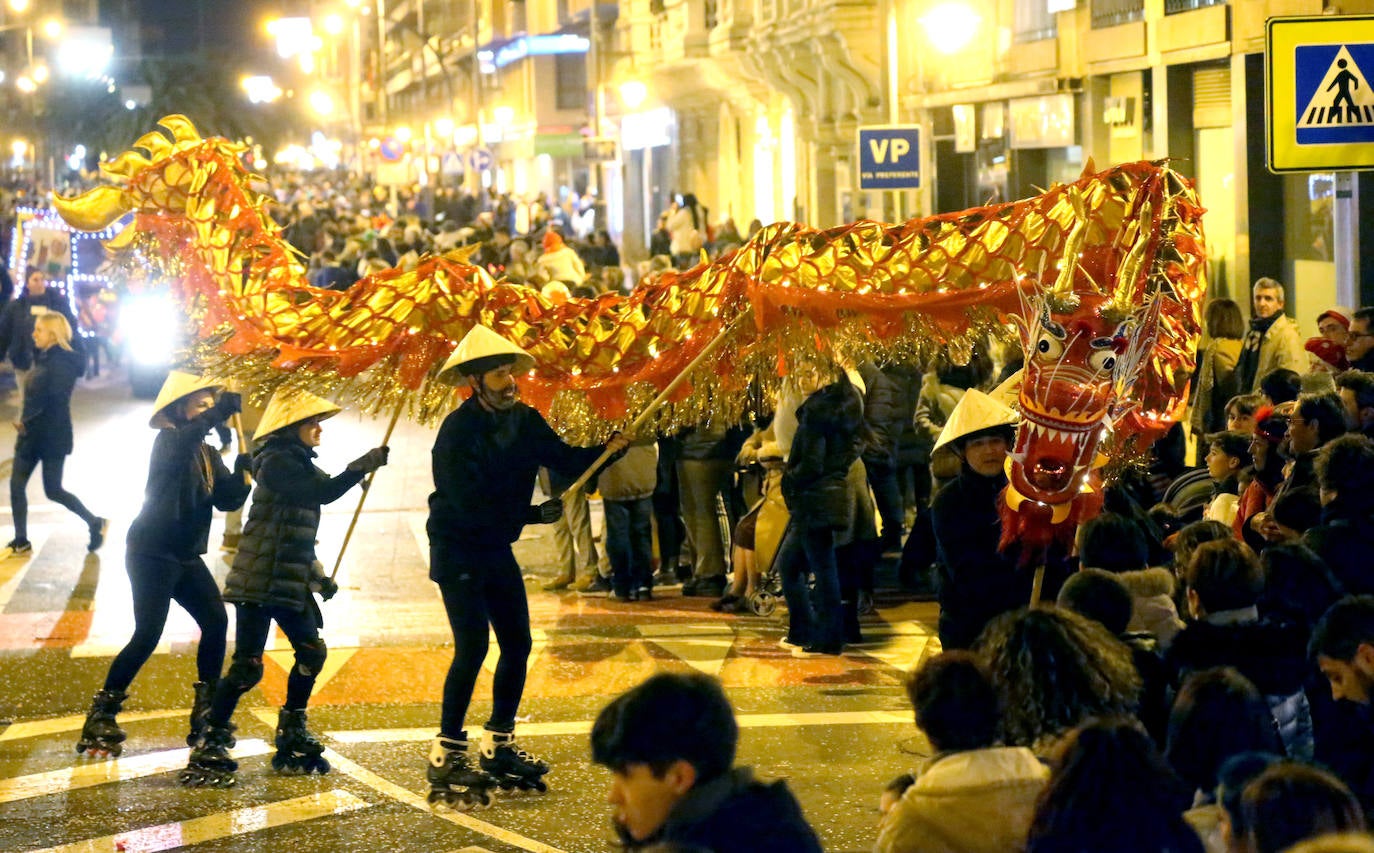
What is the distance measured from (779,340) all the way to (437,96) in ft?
247

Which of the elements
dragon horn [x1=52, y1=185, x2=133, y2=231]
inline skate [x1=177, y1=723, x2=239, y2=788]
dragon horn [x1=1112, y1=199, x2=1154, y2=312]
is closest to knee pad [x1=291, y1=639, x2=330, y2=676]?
inline skate [x1=177, y1=723, x2=239, y2=788]

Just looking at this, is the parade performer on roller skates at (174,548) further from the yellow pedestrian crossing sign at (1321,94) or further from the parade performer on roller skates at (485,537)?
the yellow pedestrian crossing sign at (1321,94)

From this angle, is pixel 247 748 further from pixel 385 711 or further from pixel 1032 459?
pixel 1032 459

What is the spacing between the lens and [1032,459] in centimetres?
725

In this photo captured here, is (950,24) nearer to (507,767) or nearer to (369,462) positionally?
(369,462)

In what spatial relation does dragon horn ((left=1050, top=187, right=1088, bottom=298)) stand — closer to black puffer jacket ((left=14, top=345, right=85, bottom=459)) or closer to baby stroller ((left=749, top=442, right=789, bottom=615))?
baby stroller ((left=749, top=442, right=789, bottom=615))

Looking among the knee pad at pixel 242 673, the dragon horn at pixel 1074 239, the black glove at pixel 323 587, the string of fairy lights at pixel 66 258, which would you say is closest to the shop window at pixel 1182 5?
the dragon horn at pixel 1074 239


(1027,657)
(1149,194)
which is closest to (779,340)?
(1149,194)

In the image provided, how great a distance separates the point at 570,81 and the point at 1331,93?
1996 inches

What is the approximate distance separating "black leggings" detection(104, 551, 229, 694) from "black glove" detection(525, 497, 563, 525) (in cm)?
160

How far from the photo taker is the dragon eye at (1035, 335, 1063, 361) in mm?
7457

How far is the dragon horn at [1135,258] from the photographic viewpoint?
828cm

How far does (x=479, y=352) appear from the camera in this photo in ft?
26.7

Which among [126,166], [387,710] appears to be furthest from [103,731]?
[126,166]
